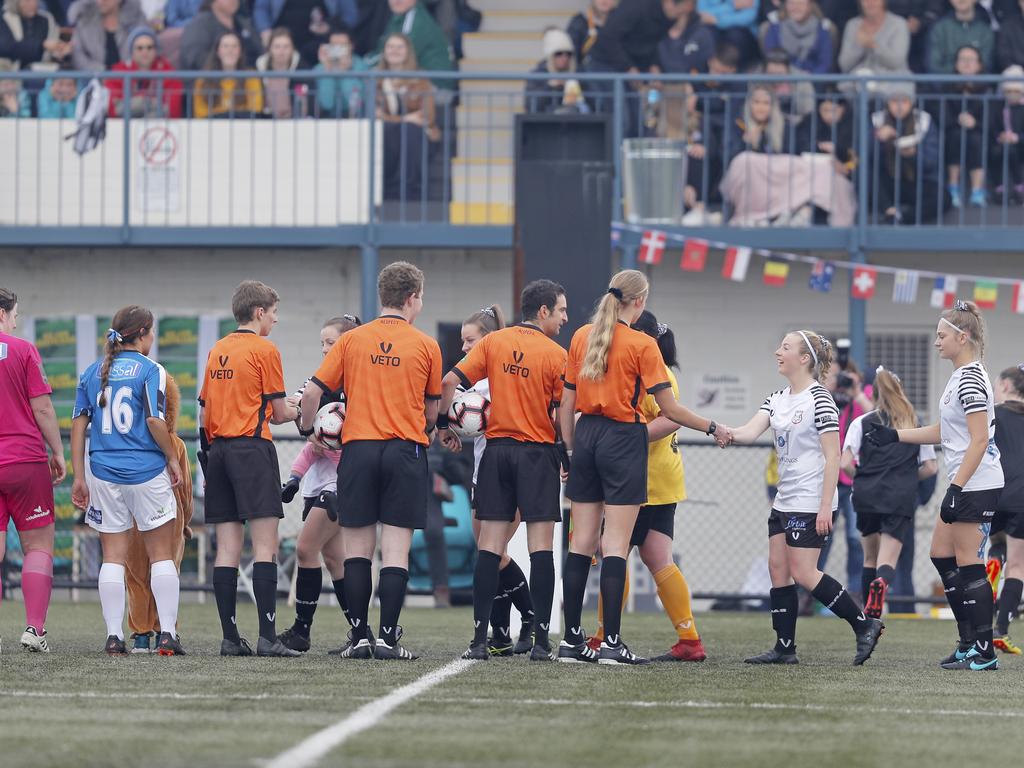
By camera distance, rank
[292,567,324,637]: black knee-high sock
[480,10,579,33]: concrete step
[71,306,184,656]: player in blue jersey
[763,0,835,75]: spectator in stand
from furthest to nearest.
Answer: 1. [480,10,579,33]: concrete step
2. [763,0,835,75]: spectator in stand
3. [292,567,324,637]: black knee-high sock
4. [71,306,184,656]: player in blue jersey

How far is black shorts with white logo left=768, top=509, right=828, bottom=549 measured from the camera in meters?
8.81

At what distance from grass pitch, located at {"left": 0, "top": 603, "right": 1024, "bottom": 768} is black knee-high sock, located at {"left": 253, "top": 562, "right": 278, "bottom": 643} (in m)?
0.27

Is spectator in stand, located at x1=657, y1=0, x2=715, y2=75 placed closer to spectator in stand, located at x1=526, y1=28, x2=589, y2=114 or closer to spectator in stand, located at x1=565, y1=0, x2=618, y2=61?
spectator in stand, located at x1=565, y1=0, x2=618, y2=61

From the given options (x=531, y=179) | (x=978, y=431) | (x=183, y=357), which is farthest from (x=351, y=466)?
(x=183, y=357)

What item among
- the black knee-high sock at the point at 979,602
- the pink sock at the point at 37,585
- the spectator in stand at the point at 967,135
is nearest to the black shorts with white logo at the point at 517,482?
the black knee-high sock at the point at 979,602

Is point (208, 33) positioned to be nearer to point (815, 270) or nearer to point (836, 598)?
point (815, 270)

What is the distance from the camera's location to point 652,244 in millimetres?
15906

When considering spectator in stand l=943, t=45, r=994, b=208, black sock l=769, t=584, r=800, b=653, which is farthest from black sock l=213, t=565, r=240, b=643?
spectator in stand l=943, t=45, r=994, b=208

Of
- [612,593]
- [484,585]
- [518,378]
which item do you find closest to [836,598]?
[612,593]

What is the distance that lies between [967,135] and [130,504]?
31.8ft

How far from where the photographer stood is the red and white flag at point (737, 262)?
625 inches

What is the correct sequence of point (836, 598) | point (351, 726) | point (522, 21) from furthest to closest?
1. point (522, 21)
2. point (836, 598)
3. point (351, 726)

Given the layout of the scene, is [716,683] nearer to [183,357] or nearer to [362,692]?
[362,692]

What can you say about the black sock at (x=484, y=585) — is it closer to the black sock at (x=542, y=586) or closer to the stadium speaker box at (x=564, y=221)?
the black sock at (x=542, y=586)
